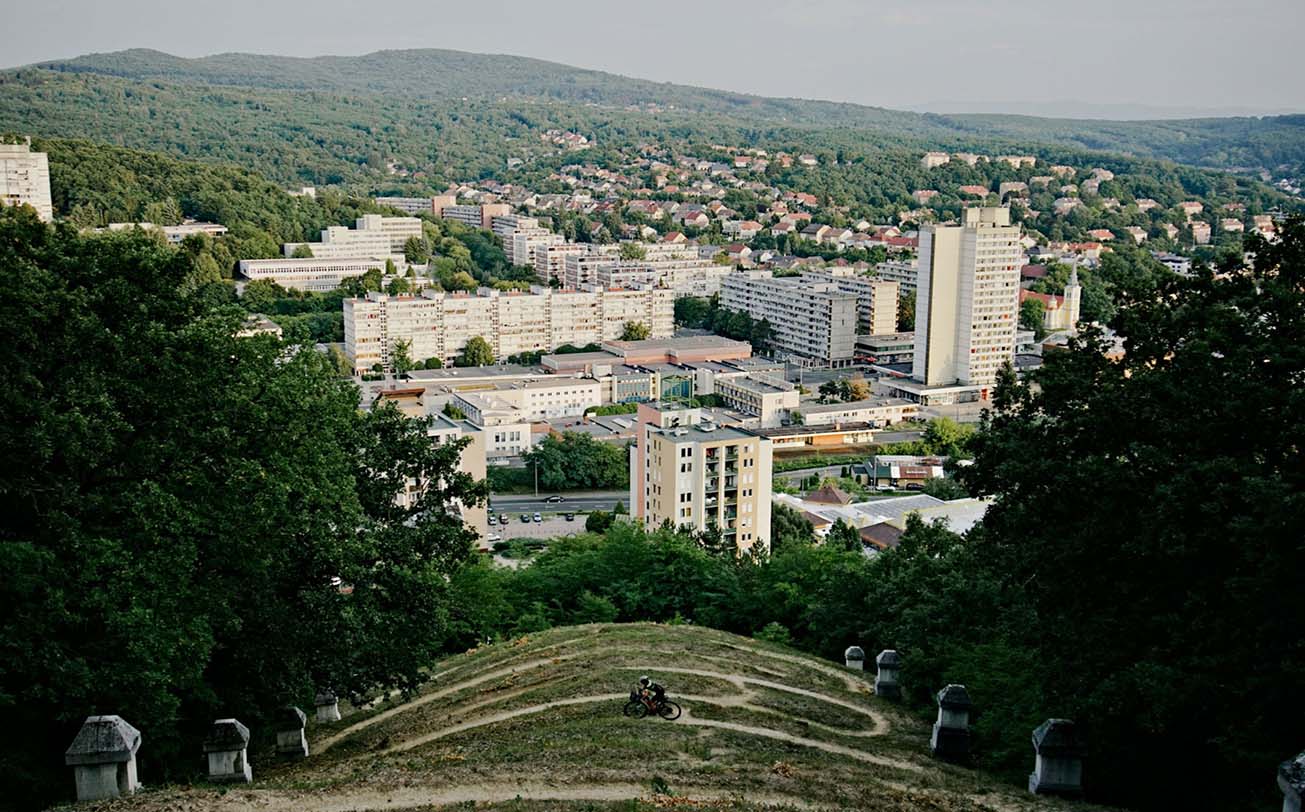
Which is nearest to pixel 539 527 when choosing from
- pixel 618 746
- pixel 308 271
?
pixel 618 746

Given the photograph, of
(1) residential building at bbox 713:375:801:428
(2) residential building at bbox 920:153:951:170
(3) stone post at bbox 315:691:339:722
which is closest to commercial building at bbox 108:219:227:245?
(1) residential building at bbox 713:375:801:428

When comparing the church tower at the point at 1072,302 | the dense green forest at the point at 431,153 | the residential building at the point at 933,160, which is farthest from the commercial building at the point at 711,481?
the residential building at the point at 933,160

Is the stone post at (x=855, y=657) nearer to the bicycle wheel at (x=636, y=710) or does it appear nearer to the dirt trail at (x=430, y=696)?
the dirt trail at (x=430, y=696)

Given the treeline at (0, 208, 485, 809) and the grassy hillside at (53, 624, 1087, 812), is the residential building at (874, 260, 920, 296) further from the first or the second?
the treeline at (0, 208, 485, 809)

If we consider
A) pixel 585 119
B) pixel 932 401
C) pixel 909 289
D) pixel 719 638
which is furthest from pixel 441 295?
pixel 585 119

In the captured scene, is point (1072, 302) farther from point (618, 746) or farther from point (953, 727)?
point (618, 746)
